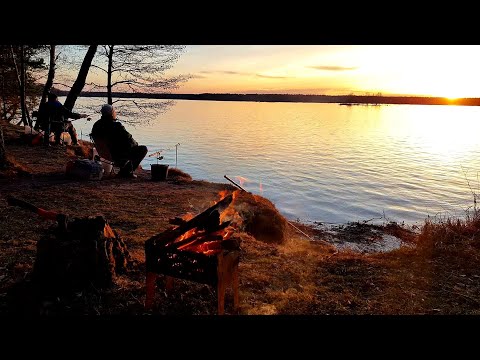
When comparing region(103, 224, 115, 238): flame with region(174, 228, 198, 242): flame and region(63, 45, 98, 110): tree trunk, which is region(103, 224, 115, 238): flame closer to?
region(174, 228, 198, 242): flame

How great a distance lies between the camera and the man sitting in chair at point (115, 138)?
1020 centimetres

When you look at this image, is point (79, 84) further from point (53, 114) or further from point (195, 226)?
point (195, 226)

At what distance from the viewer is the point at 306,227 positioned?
14.8m

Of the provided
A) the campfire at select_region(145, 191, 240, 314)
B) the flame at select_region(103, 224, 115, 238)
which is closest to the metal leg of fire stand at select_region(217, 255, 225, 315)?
the campfire at select_region(145, 191, 240, 314)

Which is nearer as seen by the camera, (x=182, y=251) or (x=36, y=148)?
(x=182, y=251)

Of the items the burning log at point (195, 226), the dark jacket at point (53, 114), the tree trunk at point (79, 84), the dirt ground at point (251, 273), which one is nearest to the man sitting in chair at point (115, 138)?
the dirt ground at point (251, 273)

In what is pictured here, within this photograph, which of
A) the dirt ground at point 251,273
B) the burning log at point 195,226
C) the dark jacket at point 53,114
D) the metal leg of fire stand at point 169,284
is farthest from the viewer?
the dark jacket at point 53,114

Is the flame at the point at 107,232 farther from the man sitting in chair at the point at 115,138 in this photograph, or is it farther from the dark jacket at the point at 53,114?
the dark jacket at the point at 53,114

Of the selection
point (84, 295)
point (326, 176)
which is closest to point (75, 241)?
point (84, 295)

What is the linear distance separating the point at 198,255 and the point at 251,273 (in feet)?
6.08

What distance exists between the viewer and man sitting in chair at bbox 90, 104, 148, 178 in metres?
10.2

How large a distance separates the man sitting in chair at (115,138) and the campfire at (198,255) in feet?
22.6
